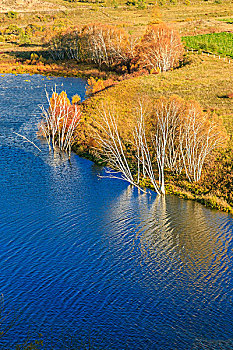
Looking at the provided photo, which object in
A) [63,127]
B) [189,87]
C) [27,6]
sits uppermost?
[27,6]

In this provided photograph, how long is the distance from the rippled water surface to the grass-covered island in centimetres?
398

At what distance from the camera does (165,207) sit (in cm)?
3769

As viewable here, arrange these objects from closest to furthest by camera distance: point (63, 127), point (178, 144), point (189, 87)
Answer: point (178, 144) → point (63, 127) → point (189, 87)

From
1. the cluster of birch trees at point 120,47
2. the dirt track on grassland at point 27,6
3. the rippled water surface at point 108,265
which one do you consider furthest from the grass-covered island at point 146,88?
the dirt track on grassland at point 27,6

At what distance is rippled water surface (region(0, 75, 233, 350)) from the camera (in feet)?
75.6

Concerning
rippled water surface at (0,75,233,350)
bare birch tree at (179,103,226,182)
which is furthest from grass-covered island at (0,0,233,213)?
rippled water surface at (0,75,233,350)

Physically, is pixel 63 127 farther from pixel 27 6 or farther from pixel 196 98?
pixel 27 6

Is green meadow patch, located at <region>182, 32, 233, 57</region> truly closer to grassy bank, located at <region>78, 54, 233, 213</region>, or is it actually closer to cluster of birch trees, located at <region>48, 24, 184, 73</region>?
grassy bank, located at <region>78, 54, 233, 213</region>

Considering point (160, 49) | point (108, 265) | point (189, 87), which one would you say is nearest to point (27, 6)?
point (160, 49)

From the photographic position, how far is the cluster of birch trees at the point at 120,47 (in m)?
83.8

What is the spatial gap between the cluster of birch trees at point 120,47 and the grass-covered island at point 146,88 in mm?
241

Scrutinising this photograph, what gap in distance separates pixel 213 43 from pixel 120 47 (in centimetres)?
2518

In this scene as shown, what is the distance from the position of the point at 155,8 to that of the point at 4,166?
460ft

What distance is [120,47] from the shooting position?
92188 millimetres
